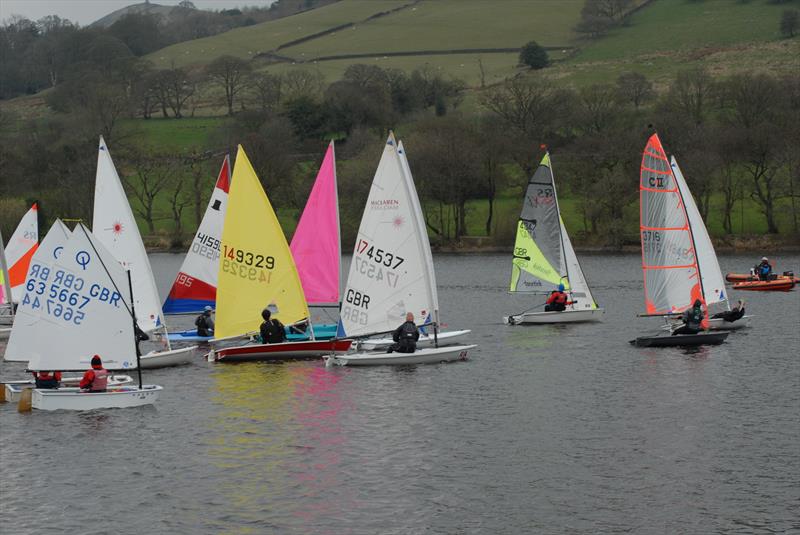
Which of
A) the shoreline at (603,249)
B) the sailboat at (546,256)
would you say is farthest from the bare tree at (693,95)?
the sailboat at (546,256)

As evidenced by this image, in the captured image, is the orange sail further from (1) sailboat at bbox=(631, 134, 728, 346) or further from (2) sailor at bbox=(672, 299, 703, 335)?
(2) sailor at bbox=(672, 299, 703, 335)

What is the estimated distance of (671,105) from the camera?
365 feet

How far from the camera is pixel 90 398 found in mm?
33312

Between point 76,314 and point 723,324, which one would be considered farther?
point 723,324

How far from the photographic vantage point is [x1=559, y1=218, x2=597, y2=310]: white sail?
2153 inches

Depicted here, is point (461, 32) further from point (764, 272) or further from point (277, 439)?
point (277, 439)

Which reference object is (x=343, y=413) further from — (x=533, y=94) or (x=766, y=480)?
(x=533, y=94)

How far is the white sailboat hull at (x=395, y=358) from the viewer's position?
40938mm

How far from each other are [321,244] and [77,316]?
12.6m

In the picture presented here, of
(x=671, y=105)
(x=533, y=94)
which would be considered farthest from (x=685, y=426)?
(x=533, y=94)

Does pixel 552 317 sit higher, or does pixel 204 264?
pixel 204 264

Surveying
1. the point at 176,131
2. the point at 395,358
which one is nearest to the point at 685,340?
the point at 395,358

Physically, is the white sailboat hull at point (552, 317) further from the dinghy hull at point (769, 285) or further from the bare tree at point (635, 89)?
the bare tree at point (635, 89)

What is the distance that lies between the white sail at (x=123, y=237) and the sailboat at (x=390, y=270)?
6922 mm
